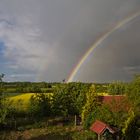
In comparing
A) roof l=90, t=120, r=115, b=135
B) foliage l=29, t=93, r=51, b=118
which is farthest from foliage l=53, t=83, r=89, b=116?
roof l=90, t=120, r=115, b=135

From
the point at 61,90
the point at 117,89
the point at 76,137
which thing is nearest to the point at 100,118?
the point at 76,137

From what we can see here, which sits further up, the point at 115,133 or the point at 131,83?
the point at 131,83

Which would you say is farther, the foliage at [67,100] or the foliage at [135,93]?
the foliage at [67,100]

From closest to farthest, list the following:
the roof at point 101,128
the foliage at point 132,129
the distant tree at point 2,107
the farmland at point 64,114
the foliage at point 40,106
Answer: the roof at point 101,128 → the foliage at point 132,129 → the farmland at point 64,114 → the distant tree at point 2,107 → the foliage at point 40,106

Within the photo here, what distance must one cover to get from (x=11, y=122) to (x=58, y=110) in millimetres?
7888

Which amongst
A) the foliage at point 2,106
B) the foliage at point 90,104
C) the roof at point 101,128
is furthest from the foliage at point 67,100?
the roof at point 101,128

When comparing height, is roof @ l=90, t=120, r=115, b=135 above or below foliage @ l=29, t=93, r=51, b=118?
below

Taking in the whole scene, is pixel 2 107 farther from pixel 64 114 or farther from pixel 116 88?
pixel 116 88

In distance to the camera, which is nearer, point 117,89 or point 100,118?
point 100,118

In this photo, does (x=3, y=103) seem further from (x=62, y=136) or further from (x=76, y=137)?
(x=76, y=137)

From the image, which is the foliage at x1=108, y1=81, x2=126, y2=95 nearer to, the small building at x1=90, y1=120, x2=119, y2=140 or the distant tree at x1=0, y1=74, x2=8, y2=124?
the distant tree at x1=0, y1=74, x2=8, y2=124

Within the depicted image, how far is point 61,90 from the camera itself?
48781 mm

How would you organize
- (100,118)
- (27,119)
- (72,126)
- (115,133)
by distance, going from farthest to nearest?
(27,119), (72,126), (100,118), (115,133)

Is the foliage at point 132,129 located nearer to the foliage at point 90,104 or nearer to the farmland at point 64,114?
the farmland at point 64,114
